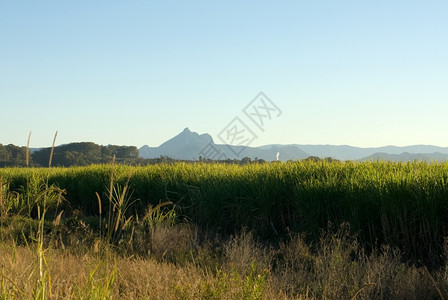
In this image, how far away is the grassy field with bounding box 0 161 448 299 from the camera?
14.9 ft

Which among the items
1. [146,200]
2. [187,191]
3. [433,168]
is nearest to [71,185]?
[146,200]

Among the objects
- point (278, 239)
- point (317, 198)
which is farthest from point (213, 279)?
point (278, 239)

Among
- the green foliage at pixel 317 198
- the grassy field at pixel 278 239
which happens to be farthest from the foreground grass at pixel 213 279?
the green foliage at pixel 317 198

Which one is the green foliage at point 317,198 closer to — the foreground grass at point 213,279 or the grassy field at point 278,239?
the grassy field at point 278,239

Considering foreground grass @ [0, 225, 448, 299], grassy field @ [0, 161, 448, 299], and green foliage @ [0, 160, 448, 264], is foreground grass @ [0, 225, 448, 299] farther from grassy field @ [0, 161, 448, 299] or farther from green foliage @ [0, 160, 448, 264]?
green foliage @ [0, 160, 448, 264]

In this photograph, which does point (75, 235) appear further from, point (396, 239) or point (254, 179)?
point (396, 239)

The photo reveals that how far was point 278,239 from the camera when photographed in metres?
7.82

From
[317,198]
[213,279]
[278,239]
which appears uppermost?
[317,198]

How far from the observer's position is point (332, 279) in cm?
512

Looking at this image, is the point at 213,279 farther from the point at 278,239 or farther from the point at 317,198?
the point at 278,239

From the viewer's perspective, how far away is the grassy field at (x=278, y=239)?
14.9 feet

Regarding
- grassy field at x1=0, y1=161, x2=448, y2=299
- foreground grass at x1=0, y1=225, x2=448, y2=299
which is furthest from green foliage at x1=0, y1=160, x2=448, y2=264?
foreground grass at x1=0, y1=225, x2=448, y2=299

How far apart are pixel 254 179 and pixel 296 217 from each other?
1299 mm

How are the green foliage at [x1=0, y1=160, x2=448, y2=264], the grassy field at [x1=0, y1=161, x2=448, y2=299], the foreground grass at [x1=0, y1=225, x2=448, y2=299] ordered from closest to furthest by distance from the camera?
the foreground grass at [x1=0, y1=225, x2=448, y2=299] → the grassy field at [x1=0, y1=161, x2=448, y2=299] → the green foliage at [x1=0, y1=160, x2=448, y2=264]
